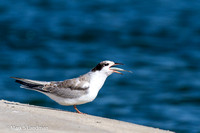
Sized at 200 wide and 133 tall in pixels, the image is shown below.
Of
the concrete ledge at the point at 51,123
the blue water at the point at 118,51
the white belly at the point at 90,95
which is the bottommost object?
the concrete ledge at the point at 51,123

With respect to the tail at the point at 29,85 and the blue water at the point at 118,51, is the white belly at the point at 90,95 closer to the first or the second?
the tail at the point at 29,85

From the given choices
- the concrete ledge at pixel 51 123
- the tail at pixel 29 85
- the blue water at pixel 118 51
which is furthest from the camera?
the blue water at pixel 118 51

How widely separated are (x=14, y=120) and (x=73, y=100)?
1847 millimetres

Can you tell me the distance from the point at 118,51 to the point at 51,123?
35.1ft

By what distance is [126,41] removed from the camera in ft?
55.0

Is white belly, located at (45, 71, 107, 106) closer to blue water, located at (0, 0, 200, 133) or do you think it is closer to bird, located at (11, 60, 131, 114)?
bird, located at (11, 60, 131, 114)

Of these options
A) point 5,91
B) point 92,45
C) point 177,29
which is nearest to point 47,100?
point 5,91

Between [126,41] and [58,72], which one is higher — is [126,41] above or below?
above

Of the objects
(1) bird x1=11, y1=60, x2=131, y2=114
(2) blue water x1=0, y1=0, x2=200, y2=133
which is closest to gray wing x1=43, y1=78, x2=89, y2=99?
(1) bird x1=11, y1=60, x2=131, y2=114

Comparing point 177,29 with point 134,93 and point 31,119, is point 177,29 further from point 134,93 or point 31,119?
point 31,119

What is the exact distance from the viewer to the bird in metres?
6.86

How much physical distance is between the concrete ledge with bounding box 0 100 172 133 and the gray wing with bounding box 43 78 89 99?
666mm

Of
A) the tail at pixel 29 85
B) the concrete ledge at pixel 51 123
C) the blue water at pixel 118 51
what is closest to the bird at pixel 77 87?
the tail at pixel 29 85

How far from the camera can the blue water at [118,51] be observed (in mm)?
12461
